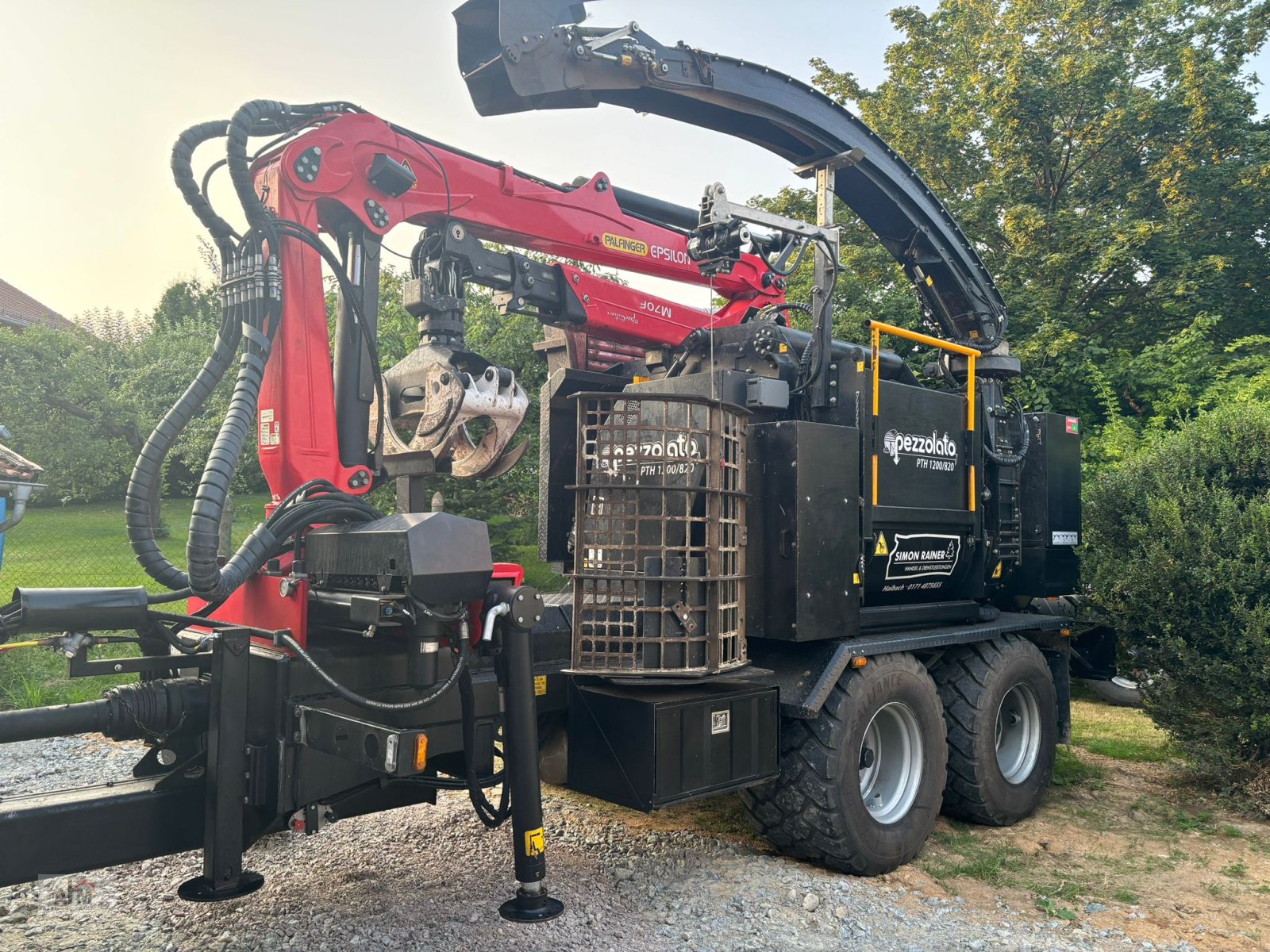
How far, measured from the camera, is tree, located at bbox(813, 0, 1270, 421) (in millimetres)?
13508

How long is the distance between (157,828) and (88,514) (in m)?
19.3

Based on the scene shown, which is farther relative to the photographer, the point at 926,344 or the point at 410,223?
the point at 926,344

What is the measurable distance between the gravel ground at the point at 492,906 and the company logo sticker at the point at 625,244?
3.35 m

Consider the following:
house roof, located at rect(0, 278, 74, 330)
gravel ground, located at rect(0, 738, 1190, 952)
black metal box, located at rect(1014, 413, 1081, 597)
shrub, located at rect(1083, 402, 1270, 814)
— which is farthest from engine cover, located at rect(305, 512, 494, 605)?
house roof, located at rect(0, 278, 74, 330)

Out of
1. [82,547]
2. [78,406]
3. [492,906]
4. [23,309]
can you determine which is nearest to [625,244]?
[492,906]

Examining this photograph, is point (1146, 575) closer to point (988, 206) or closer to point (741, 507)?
point (741, 507)

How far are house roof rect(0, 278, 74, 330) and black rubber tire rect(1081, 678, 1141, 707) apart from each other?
101 feet

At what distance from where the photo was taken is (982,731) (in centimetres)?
565

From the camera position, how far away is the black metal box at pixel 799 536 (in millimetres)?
4727

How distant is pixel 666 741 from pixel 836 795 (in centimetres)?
103

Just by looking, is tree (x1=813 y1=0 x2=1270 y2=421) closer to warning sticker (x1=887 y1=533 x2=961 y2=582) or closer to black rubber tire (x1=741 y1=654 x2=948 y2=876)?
warning sticker (x1=887 y1=533 x2=961 y2=582)

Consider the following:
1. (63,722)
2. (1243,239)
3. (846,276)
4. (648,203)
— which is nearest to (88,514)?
(846,276)

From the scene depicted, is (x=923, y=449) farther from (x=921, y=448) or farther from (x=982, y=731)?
(x=982, y=731)

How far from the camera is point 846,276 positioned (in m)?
15.6
